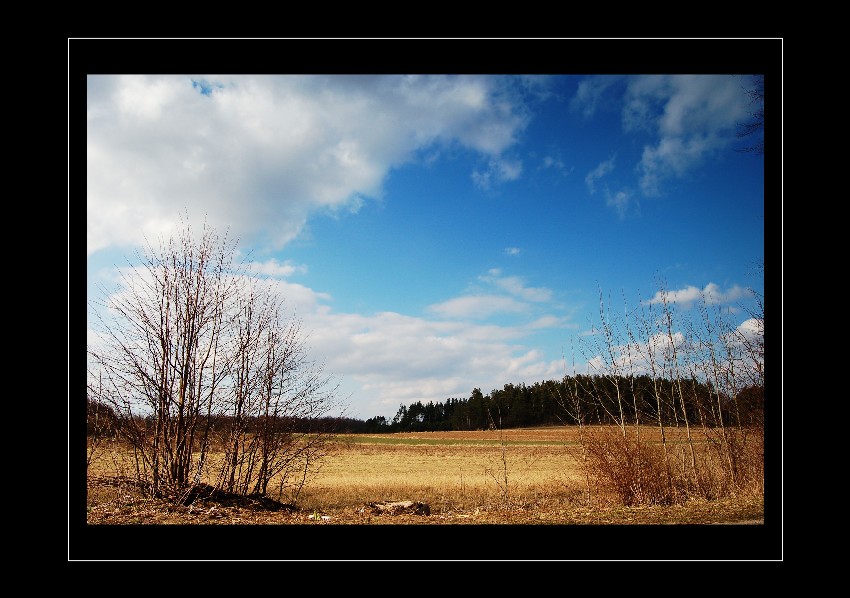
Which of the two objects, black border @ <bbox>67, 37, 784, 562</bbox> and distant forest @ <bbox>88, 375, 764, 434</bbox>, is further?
distant forest @ <bbox>88, 375, 764, 434</bbox>

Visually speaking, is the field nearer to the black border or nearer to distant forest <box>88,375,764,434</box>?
distant forest <box>88,375,764,434</box>

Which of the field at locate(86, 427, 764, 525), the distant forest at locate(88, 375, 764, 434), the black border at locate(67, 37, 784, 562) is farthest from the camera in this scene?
the distant forest at locate(88, 375, 764, 434)

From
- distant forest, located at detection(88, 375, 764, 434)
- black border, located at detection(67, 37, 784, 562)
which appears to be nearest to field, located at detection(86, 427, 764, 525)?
distant forest, located at detection(88, 375, 764, 434)

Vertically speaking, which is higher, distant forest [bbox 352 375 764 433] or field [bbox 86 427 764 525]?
distant forest [bbox 352 375 764 433]
